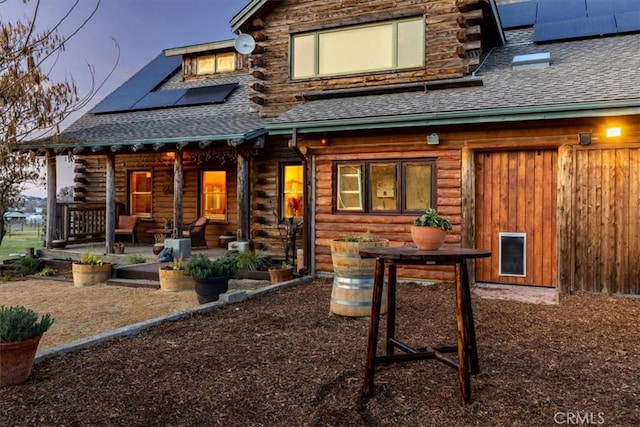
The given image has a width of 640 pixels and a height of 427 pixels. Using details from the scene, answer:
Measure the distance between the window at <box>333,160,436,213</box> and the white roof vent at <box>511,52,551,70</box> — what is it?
276 cm

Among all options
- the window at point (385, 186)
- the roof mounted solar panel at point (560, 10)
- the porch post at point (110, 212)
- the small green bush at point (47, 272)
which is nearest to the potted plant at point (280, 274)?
the window at point (385, 186)

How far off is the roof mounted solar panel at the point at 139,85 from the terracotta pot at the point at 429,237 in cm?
1316

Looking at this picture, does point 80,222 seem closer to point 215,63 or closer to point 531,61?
point 215,63

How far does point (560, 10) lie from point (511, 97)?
6.01 metres

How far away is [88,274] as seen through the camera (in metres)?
9.61

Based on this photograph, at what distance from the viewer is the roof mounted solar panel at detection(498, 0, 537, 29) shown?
1182 centimetres

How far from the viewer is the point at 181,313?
6.07 metres

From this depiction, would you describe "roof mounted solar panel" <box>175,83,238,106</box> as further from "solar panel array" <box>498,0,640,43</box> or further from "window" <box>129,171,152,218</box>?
"solar panel array" <box>498,0,640,43</box>

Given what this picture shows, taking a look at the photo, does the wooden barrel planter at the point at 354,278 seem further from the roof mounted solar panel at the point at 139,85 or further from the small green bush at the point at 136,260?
the roof mounted solar panel at the point at 139,85

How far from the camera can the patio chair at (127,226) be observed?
14.0 m

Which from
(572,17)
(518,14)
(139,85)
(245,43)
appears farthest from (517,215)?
(139,85)

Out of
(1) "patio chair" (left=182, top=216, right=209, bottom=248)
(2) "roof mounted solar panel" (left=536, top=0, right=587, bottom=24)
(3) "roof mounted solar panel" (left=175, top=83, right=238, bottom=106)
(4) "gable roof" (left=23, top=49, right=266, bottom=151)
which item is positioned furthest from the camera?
(3) "roof mounted solar panel" (left=175, top=83, right=238, bottom=106)

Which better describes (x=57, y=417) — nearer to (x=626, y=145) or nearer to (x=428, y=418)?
(x=428, y=418)

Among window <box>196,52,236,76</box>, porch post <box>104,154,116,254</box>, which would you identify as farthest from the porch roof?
window <box>196,52,236,76</box>
